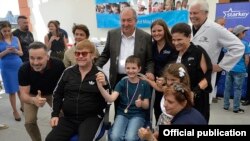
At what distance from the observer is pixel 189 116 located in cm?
152

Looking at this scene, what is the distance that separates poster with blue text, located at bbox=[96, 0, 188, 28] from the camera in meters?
5.70

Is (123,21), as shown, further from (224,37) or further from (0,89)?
(0,89)

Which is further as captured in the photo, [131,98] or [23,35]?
[23,35]

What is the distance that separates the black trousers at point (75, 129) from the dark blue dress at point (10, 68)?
78.5 inches

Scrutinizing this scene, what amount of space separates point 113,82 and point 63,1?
5055mm

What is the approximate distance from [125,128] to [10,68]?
8.09 ft

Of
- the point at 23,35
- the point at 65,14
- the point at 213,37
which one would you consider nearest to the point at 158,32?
the point at 213,37

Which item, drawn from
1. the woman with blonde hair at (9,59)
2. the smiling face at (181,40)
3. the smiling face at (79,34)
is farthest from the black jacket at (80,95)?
the woman with blonde hair at (9,59)

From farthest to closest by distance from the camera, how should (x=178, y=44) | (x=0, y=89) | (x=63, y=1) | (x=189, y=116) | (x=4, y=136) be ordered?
(x=63, y=1) < (x=0, y=89) < (x=4, y=136) < (x=178, y=44) < (x=189, y=116)

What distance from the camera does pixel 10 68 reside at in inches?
157

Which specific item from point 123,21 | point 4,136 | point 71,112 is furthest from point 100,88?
point 4,136

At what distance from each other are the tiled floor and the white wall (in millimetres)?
3108

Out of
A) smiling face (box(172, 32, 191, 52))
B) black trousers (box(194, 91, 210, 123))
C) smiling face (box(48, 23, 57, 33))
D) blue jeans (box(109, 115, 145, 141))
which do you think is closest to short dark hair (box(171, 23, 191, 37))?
smiling face (box(172, 32, 191, 52))

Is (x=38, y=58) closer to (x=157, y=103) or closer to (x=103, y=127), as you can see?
(x=103, y=127)
